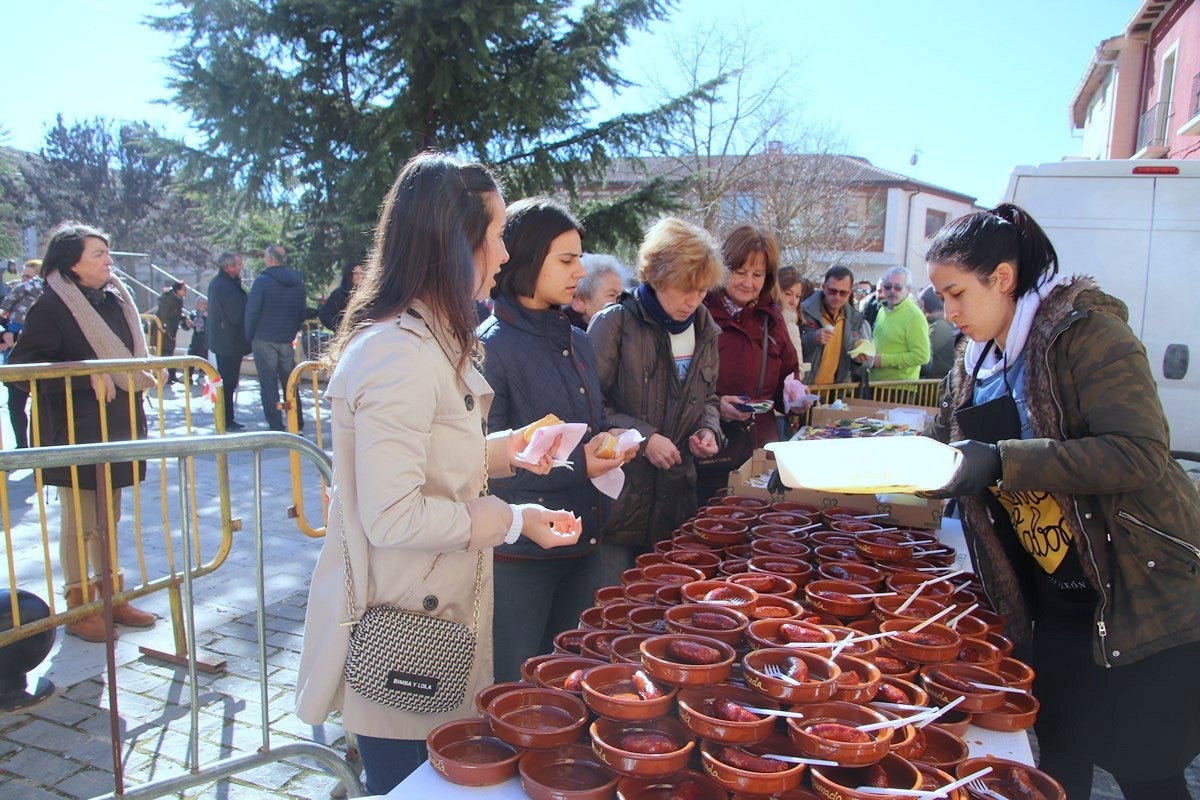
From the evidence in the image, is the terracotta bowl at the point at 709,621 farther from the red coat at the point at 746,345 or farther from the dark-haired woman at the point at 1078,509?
the red coat at the point at 746,345

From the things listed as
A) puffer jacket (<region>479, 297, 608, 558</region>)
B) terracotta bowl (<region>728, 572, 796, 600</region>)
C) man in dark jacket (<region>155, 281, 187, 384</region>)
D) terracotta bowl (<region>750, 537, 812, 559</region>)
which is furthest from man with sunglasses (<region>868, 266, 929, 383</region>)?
man in dark jacket (<region>155, 281, 187, 384</region>)

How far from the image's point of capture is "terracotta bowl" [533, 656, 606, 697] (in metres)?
1.78

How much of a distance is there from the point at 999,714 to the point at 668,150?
11.8m

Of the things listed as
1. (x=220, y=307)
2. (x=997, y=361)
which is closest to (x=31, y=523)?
(x=220, y=307)

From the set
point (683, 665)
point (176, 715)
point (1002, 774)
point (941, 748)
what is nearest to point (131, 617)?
point (176, 715)

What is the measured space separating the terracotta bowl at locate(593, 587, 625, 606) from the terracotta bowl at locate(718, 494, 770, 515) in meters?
1.10

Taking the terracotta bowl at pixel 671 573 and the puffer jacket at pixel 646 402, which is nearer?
the terracotta bowl at pixel 671 573

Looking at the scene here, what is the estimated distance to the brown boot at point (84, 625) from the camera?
4133mm

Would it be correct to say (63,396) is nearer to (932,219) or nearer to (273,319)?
(273,319)

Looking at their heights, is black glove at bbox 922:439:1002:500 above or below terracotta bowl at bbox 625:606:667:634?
above

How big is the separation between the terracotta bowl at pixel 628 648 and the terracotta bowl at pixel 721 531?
92cm

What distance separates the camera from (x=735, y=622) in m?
1.96

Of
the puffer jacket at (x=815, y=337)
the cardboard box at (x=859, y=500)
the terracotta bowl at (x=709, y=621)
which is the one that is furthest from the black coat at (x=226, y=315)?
the terracotta bowl at (x=709, y=621)

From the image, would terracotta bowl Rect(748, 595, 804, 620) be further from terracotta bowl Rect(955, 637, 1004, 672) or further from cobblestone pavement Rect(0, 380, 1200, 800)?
cobblestone pavement Rect(0, 380, 1200, 800)
